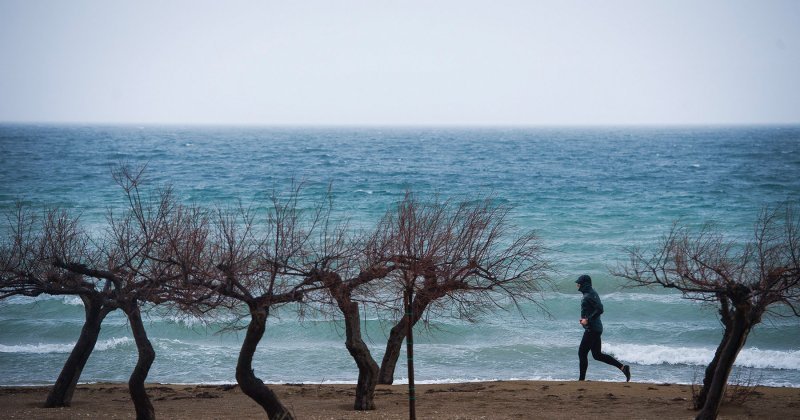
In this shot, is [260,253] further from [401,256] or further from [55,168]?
[55,168]

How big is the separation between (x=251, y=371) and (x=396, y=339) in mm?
Answer: 4233

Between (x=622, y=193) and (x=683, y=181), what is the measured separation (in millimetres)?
12800

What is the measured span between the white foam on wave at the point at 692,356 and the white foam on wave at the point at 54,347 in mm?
14723

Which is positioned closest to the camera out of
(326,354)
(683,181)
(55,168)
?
(326,354)

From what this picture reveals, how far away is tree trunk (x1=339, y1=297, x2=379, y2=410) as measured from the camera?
13.9 meters

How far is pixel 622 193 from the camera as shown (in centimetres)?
6519

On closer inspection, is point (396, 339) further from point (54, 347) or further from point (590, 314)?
point (54, 347)

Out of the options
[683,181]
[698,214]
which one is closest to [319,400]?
[698,214]

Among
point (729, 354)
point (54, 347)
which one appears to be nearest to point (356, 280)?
point (729, 354)

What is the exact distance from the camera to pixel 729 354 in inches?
488

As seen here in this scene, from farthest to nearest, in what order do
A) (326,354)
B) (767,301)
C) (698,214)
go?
(698,214) < (326,354) < (767,301)

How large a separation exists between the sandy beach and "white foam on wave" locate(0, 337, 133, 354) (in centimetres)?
596

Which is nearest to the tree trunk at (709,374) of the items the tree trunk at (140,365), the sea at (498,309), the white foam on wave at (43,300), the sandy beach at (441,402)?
the sandy beach at (441,402)

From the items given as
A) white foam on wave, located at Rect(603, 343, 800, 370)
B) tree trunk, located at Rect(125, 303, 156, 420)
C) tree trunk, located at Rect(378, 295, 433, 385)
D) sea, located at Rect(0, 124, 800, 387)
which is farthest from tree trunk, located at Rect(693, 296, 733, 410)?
tree trunk, located at Rect(125, 303, 156, 420)
